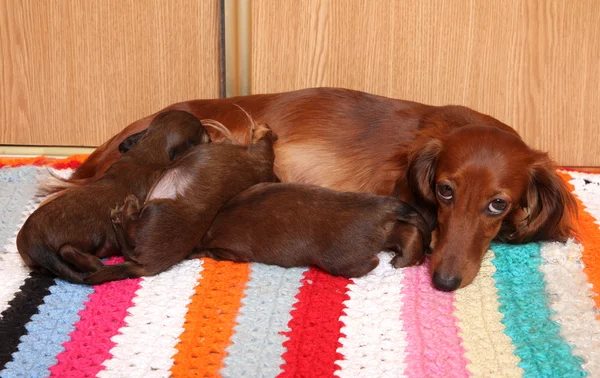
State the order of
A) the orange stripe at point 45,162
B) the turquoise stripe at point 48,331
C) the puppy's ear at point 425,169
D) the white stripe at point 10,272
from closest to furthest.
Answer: the turquoise stripe at point 48,331, the white stripe at point 10,272, the puppy's ear at point 425,169, the orange stripe at point 45,162

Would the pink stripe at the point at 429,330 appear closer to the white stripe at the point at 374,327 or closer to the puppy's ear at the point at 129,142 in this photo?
the white stripe at the point at 374,327

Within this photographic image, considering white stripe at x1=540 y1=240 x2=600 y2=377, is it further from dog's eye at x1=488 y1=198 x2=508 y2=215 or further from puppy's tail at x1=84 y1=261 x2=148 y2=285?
puppy's tail at x1=84 y1=261 x2=148 y2=285

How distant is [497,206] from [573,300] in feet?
1.06

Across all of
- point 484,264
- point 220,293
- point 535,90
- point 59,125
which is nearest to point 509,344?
point 484,264

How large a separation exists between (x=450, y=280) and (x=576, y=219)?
66 cm

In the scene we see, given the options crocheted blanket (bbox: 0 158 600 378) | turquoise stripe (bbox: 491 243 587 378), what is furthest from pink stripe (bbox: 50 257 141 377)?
turquoise stripe (bbox: 491 243 587 378)

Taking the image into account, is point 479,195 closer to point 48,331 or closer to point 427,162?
point 427,162

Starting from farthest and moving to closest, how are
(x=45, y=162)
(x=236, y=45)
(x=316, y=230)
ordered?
1. (x=236, y=45)
2. (x=45, y=162)
3. (x=316, y=230)

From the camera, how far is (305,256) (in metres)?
2.10

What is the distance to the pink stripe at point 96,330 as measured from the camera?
1.66m

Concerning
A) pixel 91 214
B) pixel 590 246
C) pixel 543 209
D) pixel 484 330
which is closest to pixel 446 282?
pixel 484 330

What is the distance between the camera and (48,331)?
1.81 meters

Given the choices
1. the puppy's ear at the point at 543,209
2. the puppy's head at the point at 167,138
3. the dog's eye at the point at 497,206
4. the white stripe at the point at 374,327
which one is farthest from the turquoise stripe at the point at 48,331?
the puppy's ear at the point at 543,209

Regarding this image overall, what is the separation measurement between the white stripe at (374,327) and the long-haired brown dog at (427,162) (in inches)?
6.0
